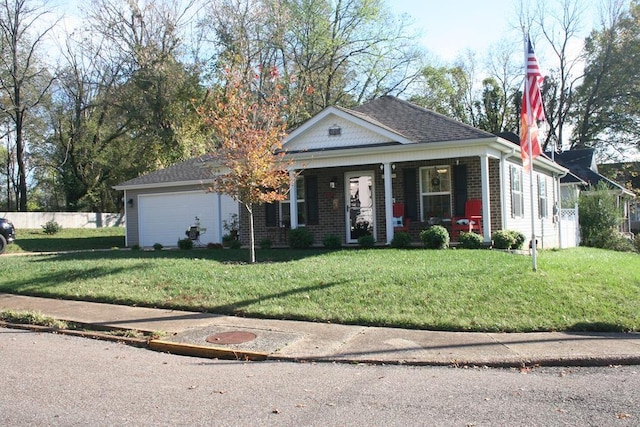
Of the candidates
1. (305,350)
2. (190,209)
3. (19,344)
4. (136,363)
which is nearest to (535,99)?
(305,350)

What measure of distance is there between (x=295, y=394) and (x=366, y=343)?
207 centimetres

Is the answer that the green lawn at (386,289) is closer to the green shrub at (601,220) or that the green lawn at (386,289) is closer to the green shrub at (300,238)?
the green shrub at (300,238)

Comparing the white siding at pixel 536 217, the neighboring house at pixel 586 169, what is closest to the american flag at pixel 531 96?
the white siding at pixel 536 217

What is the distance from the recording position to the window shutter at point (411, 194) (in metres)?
16.5

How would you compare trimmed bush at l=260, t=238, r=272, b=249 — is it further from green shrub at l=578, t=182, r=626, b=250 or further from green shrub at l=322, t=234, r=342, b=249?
green shrub at l=578, t=182, r=626, b=250

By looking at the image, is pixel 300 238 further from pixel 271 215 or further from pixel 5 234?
pixel 5 234

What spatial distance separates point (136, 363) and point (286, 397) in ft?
7.62

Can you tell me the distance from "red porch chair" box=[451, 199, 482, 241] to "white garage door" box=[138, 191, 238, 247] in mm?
8553

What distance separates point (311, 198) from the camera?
17672 millimetres

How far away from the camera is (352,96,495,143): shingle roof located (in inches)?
602

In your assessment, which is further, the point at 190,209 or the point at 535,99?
the point at 190,209

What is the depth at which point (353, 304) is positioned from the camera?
863 cm

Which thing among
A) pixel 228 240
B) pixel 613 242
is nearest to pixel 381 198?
pixel 228 240

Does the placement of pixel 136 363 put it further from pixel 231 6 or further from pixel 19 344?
pixel 231 6
